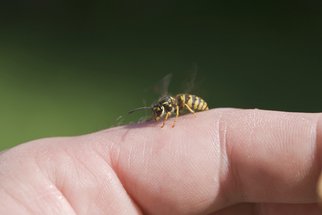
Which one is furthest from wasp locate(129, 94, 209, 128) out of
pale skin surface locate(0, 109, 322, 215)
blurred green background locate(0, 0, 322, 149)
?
blurred green background locate(0, 0, 322, 149)

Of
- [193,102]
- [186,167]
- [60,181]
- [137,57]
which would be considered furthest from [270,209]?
[137,57]

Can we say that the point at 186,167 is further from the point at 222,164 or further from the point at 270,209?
the point at 270,209

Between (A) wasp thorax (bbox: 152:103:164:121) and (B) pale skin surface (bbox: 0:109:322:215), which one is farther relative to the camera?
(A) wasp thorax (bbox: 152:103:164:121)

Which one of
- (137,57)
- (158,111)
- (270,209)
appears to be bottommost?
(270,209)

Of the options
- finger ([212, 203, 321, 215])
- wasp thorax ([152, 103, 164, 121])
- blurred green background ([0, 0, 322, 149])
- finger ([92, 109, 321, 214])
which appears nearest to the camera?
finger ([92, 109, 321, 214])

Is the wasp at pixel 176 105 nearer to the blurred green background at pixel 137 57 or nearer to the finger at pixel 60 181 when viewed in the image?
the finger at pixel 60 181

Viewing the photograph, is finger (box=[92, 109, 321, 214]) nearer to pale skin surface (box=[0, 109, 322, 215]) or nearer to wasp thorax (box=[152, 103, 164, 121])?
pale skin surface (box=[0, 109, 322, 215])
